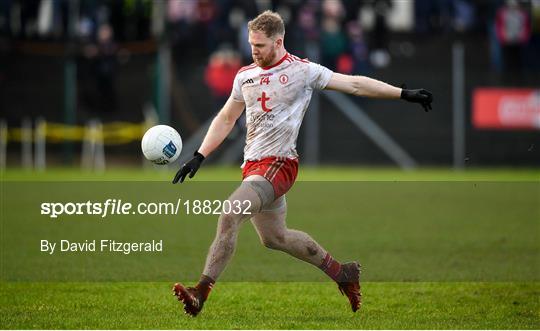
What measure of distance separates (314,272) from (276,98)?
10.9 ft

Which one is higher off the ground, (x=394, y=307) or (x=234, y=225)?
(x=234, y=225)

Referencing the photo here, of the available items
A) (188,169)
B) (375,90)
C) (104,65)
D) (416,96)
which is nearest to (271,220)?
(188,169)

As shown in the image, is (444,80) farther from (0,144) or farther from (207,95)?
(0,144)

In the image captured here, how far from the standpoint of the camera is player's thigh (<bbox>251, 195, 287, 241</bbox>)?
28.2 ft

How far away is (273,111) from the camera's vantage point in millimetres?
8531

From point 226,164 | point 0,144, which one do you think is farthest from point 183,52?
point 0,144

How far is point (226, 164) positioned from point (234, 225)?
18904mm

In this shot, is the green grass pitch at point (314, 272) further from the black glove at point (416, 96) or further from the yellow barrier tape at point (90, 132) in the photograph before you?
the yellow barrier tape at point (90, 132)

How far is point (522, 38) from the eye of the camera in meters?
27.4

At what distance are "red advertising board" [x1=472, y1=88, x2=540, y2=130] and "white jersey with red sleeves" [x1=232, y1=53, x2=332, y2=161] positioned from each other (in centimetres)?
1956

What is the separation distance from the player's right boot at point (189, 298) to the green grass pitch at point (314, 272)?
0.17 metres

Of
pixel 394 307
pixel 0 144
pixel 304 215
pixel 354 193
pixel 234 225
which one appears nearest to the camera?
pixel 234 225

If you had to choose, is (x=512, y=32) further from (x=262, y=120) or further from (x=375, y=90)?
(x=262, y=120)

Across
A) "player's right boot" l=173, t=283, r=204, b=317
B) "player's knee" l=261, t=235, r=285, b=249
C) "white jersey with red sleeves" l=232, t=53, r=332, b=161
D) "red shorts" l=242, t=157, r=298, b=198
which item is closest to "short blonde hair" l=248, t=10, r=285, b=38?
"white jersey with red sleeves" l=232, t=53, r=332, b=161
